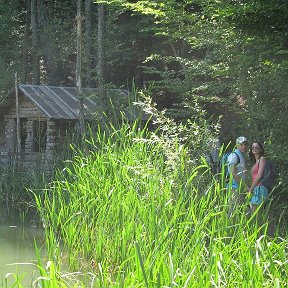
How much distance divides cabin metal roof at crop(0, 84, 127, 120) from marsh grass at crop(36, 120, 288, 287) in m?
11.8

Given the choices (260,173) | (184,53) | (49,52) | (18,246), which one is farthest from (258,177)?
(49,52)

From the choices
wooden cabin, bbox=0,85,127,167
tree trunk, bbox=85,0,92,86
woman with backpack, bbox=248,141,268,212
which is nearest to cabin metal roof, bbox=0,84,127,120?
wooden cabin, bbox=0,85,127,167

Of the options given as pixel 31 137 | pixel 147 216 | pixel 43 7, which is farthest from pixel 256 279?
pixel 43 7

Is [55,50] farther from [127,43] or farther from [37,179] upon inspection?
[37,179]

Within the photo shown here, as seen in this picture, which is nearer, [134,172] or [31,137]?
[134,172]

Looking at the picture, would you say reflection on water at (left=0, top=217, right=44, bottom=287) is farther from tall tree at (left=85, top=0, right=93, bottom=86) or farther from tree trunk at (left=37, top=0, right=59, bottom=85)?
tree trunk at (left=37, top=0, right=59, bottom=85)

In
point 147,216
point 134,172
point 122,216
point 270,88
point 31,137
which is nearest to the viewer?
point 147,216

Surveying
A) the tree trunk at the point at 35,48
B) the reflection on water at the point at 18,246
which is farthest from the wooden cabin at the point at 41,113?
the reflection on water at the point at 18,246

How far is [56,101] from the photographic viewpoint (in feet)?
70.6

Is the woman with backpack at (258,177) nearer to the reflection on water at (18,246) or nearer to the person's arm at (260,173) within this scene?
the person's arm at (260,173)

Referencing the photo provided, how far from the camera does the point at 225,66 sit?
13703mm

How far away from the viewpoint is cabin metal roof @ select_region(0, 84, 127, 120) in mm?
20405

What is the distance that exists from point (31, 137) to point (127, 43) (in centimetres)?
556

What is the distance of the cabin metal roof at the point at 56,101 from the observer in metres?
20.4
